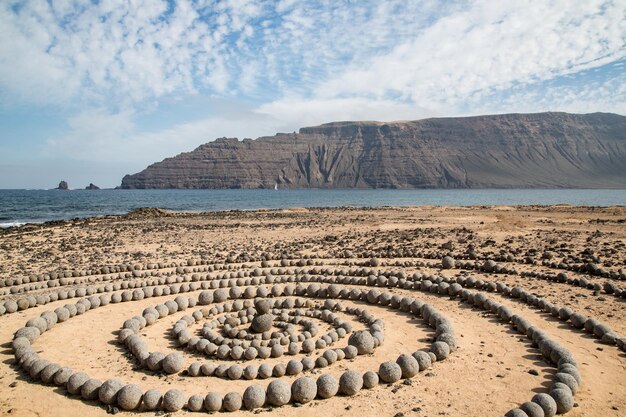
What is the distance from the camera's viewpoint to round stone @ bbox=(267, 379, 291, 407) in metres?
6.60

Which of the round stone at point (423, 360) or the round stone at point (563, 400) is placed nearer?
the round stone at point (563, 400)

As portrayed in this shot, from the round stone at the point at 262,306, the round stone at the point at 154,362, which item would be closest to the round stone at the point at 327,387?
the round stone at the point at 154,362

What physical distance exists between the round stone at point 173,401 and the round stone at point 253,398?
39.8 inches

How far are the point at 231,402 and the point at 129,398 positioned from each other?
1643 millimetres

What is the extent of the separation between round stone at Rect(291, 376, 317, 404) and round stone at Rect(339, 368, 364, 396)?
0.49 metres

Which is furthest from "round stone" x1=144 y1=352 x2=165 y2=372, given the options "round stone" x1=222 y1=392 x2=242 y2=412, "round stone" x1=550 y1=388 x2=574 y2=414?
"round stone" x1=550 y1=388 x2=574 y2=414

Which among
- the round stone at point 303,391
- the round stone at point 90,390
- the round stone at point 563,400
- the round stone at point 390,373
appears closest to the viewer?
the round stone at point 563,400

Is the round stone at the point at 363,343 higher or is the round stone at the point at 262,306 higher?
the round stone at the point at 262,306

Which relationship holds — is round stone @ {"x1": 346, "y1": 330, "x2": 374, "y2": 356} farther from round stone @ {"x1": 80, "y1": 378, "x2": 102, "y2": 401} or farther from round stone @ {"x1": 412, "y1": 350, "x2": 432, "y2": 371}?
round stone @ {"x1": 80, "y1": 378, "x2": 102, "y2": 401}

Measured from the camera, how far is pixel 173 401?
6.45 metres

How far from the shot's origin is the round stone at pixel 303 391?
22.0ft

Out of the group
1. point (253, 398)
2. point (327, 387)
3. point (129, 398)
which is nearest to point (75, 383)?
point (129, 398)

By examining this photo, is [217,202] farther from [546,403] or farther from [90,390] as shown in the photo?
[546,403]

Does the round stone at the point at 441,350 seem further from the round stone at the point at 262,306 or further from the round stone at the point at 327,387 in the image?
the round stone at the point at 262,306
